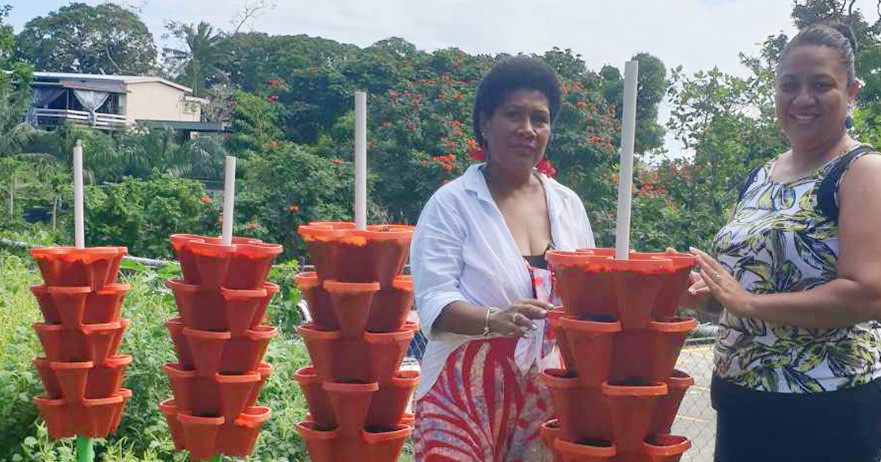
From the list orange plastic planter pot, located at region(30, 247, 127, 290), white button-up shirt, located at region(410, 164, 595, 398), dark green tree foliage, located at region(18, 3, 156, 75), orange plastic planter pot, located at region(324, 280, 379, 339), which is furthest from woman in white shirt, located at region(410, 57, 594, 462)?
dark green tree foliage, located at region(18, 3, 156, 75)

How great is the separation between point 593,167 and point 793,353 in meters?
10.7

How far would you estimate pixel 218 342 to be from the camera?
2471 millimetres

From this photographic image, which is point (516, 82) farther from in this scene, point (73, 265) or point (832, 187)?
point (73, 265)

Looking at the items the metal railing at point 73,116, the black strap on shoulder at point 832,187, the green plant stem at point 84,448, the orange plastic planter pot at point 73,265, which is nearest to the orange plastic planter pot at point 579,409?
the black strap on shoulder at point 832,187

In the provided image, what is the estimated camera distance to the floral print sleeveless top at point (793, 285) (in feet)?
6.88

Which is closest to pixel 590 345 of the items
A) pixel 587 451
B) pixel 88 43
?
pixel 587 451

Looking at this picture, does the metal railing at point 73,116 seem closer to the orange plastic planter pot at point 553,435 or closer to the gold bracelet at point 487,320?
the gold bracelet at point 487,320

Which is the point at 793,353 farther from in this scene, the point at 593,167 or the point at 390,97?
the point at 390,97

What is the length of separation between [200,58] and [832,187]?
39.6 metres

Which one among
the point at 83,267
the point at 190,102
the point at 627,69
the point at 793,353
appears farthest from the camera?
the point at 190,102

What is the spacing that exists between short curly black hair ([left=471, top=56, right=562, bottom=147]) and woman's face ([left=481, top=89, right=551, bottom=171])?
1cm

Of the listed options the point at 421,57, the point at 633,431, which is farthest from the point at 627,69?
the point at 421,57

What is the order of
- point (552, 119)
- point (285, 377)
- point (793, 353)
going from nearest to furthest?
point (793, 353)
point (552, 119)
point (285, 377)

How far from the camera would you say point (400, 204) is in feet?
45.4
